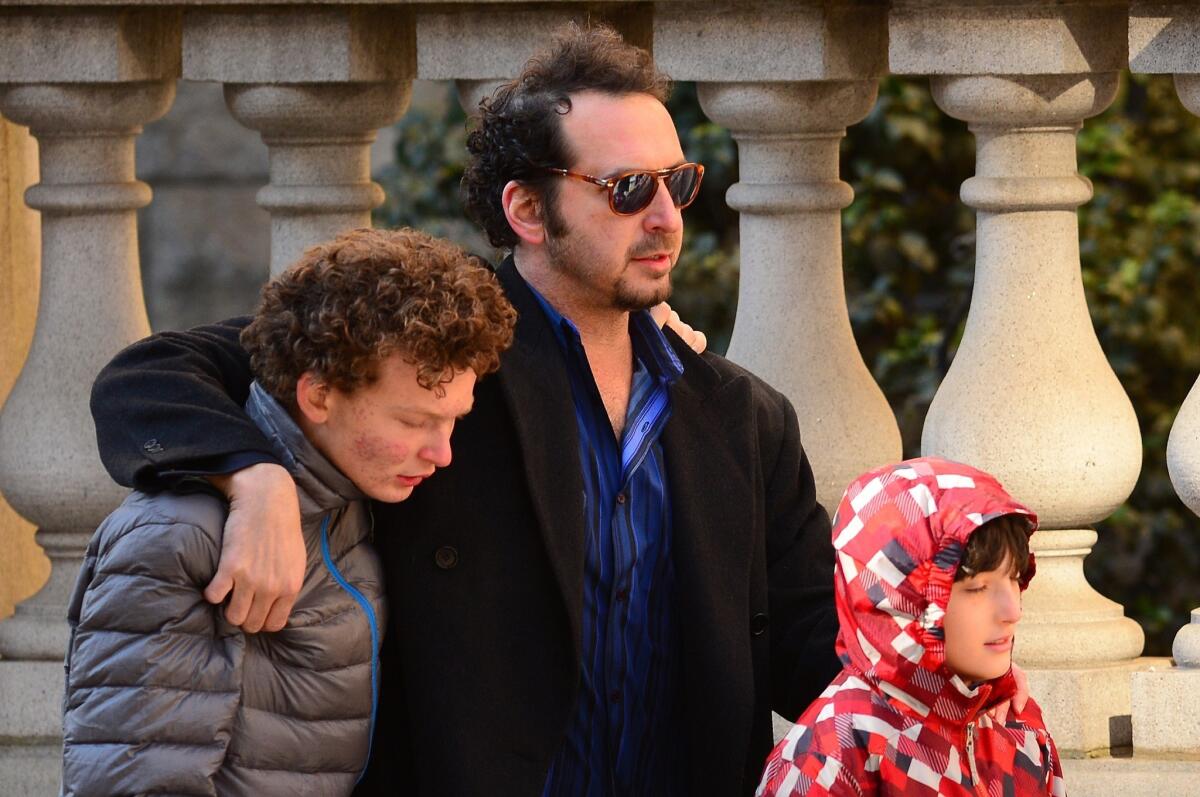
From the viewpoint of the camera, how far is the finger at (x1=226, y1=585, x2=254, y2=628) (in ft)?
7.00

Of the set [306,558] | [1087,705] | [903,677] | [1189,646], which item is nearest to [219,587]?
[306,558]

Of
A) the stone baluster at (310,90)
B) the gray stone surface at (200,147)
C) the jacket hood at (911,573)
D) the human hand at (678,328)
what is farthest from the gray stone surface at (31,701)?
the gray stone surface at (200,147)

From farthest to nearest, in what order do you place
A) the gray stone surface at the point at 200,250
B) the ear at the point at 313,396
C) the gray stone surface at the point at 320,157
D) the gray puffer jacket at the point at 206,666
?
the gray stone surface at the point at 200,250 < the gray stone surface at the point at 320,157 < the ear at the point at 313,396 < the gray puffer jacket at the point at 206,666

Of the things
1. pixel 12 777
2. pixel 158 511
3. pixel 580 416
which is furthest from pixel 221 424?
pixel 12 777

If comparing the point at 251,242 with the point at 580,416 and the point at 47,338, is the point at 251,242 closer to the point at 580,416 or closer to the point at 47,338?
the point at 47,338

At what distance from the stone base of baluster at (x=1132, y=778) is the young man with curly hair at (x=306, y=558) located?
1111mm

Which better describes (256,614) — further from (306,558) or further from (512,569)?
(512,569)

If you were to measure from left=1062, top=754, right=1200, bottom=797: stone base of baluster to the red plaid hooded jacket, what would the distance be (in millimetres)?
641

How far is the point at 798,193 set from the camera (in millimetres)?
3082

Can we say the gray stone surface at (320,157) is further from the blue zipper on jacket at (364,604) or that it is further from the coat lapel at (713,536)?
the blue zipper on jacket at (364,604)

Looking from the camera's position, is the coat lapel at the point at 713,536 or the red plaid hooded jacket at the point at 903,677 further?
the coat lapel at the point at 713,536

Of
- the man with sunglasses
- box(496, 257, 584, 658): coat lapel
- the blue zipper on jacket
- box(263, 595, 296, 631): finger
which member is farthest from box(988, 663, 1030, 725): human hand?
box(263, 595, 296, 631): finger

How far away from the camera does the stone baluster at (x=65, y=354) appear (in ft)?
10.4

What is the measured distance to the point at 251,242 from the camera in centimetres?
820
